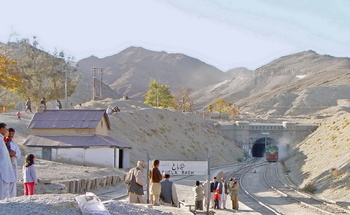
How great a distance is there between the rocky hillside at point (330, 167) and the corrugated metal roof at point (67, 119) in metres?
16.5

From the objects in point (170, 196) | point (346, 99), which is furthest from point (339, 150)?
point (346, 99)

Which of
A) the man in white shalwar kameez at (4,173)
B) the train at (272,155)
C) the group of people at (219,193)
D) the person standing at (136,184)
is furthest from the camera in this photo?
the train at (272,155)

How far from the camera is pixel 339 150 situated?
48.5 meters

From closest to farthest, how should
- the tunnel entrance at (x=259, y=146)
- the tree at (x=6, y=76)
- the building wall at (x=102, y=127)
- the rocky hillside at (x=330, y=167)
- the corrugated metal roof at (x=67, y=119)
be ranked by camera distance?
1. the rocky hillside at (x=330, y=167)
2. the corrugated metal roof at (x=67, y=119)
3. the building wall at (x=102, y=127)
4. the tree at (x=6, y=76)
5. the tunnel entrance at (x=259, y=146)

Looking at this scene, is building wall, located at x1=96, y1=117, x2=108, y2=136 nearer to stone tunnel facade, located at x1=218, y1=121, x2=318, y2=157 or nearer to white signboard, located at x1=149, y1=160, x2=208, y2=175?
white signboard, located at x1=149, y1=160, x2=208, y2=175

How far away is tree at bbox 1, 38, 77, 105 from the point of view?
66875 mm

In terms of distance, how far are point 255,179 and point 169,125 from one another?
2434cm

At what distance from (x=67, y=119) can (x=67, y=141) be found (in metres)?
2.52

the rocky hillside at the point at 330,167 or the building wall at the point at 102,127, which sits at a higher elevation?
the building wall at the point at 102,127

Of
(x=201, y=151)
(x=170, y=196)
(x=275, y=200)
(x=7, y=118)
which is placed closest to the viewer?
(x=170, y=196)

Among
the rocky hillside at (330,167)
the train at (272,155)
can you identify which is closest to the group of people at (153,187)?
the rocky hillside at (330,167)

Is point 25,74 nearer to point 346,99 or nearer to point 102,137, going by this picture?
point 102,137

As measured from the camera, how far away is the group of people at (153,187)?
15845 millimetres

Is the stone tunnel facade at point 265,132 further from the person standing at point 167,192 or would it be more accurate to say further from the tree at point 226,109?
the person standing at point 167,192
